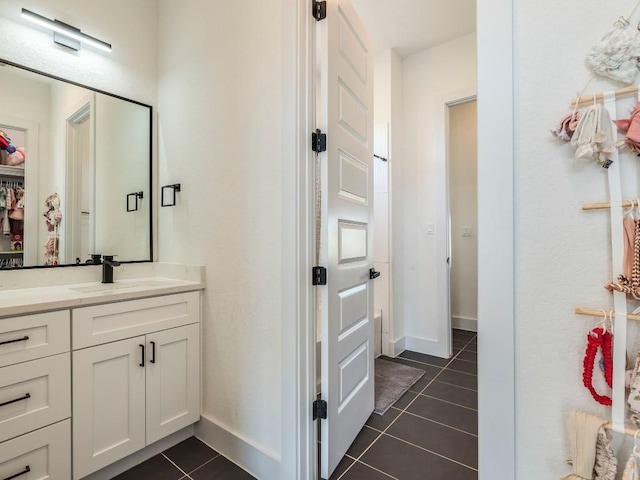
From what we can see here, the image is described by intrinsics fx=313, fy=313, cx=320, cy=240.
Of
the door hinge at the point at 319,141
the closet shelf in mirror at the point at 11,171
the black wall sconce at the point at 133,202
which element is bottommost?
the black wall sconce at the point at 133,202

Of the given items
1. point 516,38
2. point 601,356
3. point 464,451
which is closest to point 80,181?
point 516,38

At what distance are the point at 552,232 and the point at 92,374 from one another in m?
1.85

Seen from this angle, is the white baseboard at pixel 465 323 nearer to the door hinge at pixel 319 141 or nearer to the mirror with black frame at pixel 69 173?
the door hinge at pixel 319 141

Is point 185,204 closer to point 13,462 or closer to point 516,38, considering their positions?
point 13,462

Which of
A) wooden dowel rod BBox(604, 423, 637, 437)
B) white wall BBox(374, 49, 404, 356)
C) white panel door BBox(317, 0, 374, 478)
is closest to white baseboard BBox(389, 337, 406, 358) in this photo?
white wall BBox(374, 49, 404, 356)

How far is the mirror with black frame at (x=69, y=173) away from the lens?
166 centimetres

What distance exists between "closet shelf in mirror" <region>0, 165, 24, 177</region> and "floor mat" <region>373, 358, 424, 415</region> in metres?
2.50

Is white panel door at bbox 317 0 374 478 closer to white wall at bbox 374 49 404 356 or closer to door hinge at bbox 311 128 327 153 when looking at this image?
door hinge at bbox 311 128 327 153

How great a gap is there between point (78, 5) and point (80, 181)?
1044 mm

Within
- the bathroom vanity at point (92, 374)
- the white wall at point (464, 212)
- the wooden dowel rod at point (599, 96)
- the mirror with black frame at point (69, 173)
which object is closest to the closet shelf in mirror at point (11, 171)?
the mirror with black frame at point (69, 173)

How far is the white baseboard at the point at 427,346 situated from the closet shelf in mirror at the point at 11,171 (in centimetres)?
322

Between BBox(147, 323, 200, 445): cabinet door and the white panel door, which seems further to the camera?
BBox(147, 323, 200, 445): cabinet door

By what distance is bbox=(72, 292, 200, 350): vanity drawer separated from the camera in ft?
4.55

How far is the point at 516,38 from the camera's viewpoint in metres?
0.88
